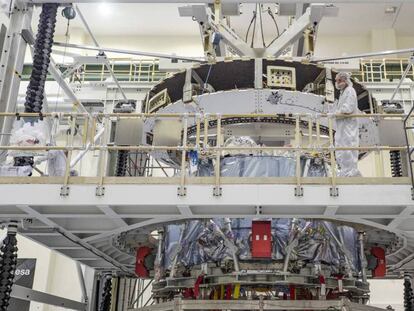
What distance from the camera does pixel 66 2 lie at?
10.9 m

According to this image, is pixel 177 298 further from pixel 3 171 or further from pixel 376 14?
pixel 376 14

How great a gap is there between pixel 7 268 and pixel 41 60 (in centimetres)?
422

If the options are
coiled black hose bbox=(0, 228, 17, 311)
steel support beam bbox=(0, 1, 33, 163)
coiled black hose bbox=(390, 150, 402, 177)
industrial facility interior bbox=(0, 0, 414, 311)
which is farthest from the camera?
coiled black hose bbox=(390, 150, 402, 177)

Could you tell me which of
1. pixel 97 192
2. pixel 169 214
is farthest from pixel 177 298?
pixel 97 192

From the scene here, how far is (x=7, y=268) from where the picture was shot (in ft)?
27.8

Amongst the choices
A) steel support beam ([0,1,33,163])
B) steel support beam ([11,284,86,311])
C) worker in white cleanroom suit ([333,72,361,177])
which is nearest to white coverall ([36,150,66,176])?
steel support beam ([0,1,33,163])

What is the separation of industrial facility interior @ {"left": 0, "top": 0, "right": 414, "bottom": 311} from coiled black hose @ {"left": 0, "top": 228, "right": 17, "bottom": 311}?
0.02 metres

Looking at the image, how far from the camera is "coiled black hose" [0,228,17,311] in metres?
8.34

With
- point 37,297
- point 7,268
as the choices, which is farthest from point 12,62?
point 37,297

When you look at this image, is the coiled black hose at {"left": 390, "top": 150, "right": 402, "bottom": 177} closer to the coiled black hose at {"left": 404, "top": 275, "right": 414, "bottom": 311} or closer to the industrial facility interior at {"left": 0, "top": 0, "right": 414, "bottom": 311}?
the industrial facility interior at {"left": 0, "top": 0, "right": 414, "bottom": 311}

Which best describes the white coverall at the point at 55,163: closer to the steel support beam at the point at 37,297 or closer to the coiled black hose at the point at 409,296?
the steel support beam at the point at 37,297

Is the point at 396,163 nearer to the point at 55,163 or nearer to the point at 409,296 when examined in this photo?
the point at 409,296

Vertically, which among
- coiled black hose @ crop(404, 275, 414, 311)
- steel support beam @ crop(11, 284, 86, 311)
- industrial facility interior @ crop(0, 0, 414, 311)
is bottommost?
steel support beam @ crop(11, 284, 86, 311)

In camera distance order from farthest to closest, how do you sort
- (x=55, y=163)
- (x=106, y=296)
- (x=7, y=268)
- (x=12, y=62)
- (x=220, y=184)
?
(x=106, y=296) → (x=12, y=62) → (x=55, y=163) → (x=7, y=268) → (x=220, y=184)
